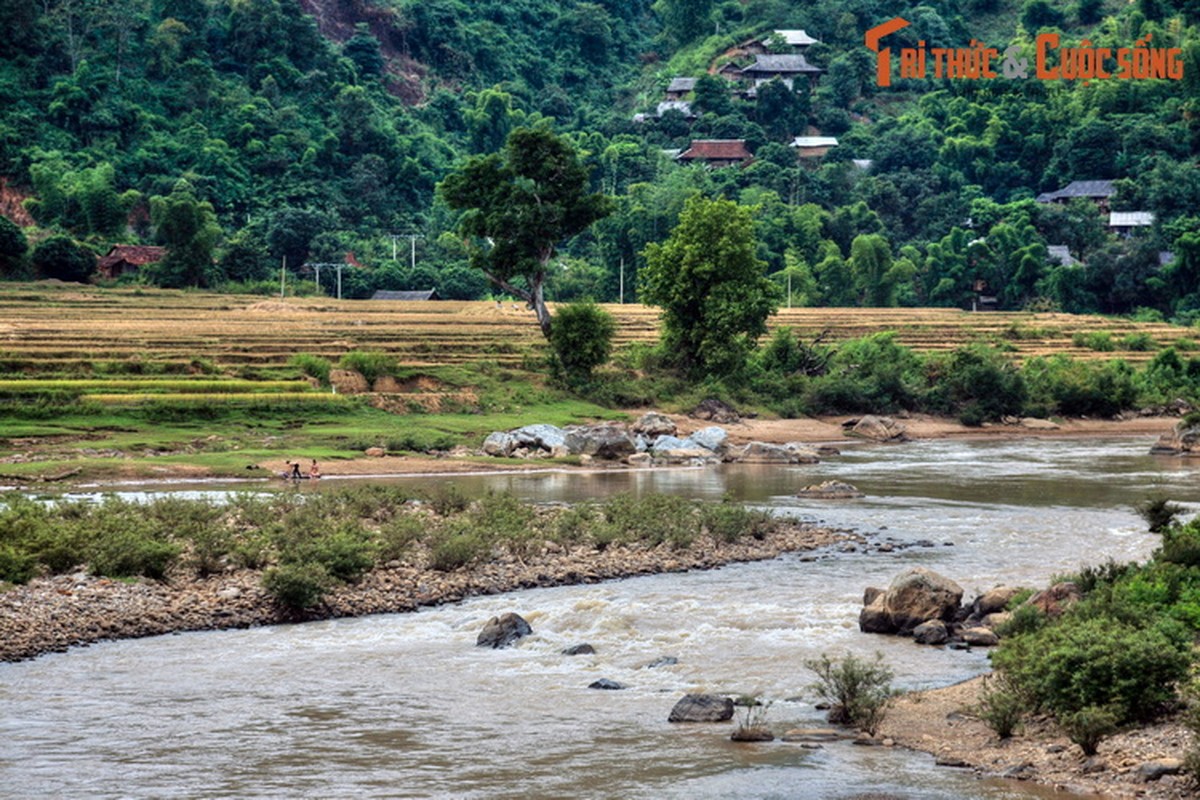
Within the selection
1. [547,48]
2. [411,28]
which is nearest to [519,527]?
[411,28]

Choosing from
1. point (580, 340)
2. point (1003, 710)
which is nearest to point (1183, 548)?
point (1003, 710)

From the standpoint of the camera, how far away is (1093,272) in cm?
11306

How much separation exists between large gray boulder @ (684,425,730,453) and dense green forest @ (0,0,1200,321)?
4407cm

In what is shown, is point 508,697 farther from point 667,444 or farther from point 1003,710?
point 667,444

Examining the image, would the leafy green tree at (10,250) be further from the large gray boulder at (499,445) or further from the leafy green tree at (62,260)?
the large gray boulder at (499,445)

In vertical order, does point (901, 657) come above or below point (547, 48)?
below

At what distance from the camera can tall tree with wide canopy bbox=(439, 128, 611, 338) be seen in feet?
218

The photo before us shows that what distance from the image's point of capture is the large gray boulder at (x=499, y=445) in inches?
2048

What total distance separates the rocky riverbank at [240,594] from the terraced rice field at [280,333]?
25944mm

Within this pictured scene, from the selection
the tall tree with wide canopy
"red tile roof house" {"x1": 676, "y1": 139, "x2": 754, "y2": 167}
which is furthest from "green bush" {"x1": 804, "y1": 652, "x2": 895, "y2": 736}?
"red tile roof house" {"x1": 676, "y1": 139, "x2": 754, "y2": 167}

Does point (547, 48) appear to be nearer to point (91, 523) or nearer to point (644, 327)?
point (644, 327)

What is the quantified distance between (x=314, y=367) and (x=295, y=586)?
34.7 metres

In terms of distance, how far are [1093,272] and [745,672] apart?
99.0 metres

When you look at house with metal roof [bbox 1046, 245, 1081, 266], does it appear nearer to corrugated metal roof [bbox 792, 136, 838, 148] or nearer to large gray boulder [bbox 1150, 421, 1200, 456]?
corrugated metal roof [bbox 792, 136, 838, 148]
